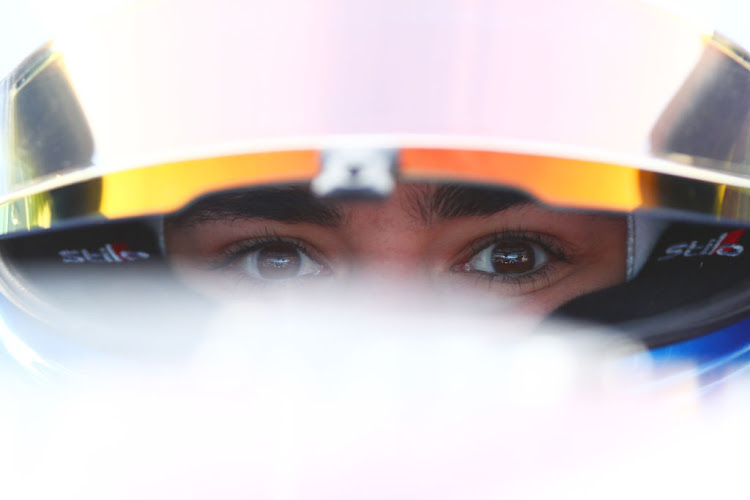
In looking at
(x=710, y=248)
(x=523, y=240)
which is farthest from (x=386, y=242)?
(x=710, y=248)

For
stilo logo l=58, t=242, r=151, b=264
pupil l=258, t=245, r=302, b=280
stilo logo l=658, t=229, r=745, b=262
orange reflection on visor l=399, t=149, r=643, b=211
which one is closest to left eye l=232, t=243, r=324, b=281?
pupil l=258, t=245, r=302, b=280

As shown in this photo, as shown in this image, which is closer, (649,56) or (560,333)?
(649,56)

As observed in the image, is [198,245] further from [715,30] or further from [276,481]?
[715,30]

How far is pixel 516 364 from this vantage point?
0.54 metres

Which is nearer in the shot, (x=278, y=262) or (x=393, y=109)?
(x=393, y=109)

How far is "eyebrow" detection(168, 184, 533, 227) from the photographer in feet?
1.36

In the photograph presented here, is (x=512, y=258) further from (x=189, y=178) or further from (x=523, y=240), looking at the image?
(x=189, y=178)

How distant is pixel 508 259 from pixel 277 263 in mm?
226

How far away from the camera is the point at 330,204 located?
1.42 ft

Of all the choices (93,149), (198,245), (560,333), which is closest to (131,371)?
(198,245)

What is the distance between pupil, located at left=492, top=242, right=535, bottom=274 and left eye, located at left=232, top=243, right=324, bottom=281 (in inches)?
6.5

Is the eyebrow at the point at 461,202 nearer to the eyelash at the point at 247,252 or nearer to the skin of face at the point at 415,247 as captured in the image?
the skin of face at the point at 415,247

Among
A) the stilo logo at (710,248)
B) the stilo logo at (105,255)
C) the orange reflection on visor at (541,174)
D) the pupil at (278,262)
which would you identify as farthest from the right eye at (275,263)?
the stilo logo at (710,248)

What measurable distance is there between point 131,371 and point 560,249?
0.47m
